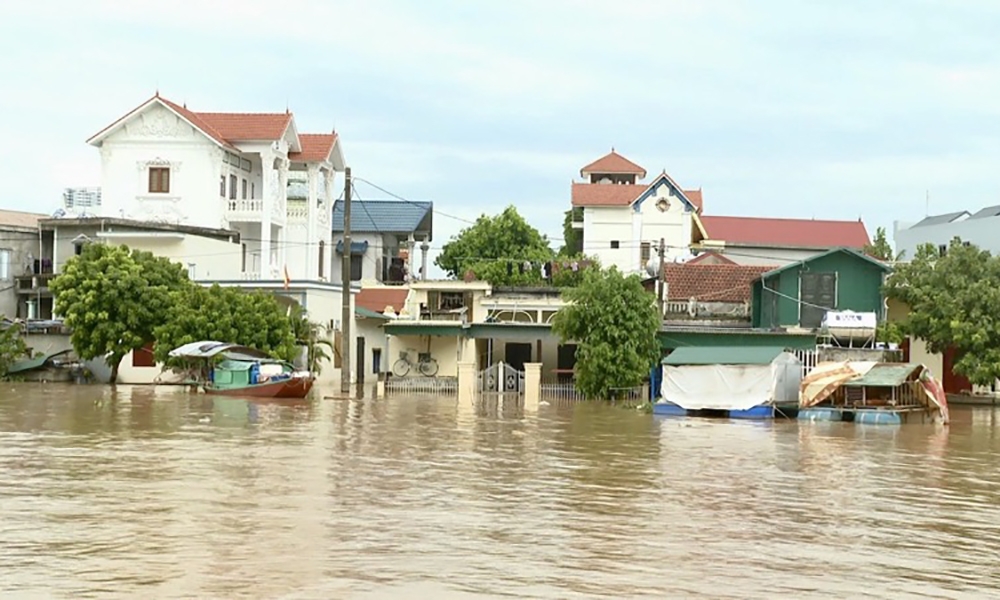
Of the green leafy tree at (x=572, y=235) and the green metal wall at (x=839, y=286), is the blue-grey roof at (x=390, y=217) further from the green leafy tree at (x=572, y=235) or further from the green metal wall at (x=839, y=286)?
the green metal wall at (x=839, y=286)

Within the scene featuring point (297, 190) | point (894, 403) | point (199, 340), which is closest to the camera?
point (894, 403)

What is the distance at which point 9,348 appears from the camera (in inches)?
1880

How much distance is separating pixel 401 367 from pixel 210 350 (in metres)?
16.1

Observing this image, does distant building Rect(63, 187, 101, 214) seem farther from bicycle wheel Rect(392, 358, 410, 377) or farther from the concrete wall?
the concrete wall

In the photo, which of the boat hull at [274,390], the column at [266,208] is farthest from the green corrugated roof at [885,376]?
the column at [266,208]

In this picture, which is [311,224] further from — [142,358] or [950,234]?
[950,234]

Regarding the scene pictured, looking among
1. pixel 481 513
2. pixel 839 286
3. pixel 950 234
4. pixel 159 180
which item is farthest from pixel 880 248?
pixel 481 513

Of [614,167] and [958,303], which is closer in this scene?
[958,303]

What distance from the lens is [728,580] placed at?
11.5 m

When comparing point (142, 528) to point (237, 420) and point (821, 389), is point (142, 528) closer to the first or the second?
point (237, 420)

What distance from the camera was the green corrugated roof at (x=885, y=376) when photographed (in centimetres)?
3356

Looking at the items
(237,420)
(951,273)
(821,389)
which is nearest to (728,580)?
(237,420)

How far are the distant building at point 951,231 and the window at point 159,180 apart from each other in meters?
32.3

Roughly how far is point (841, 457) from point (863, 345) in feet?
70.6
